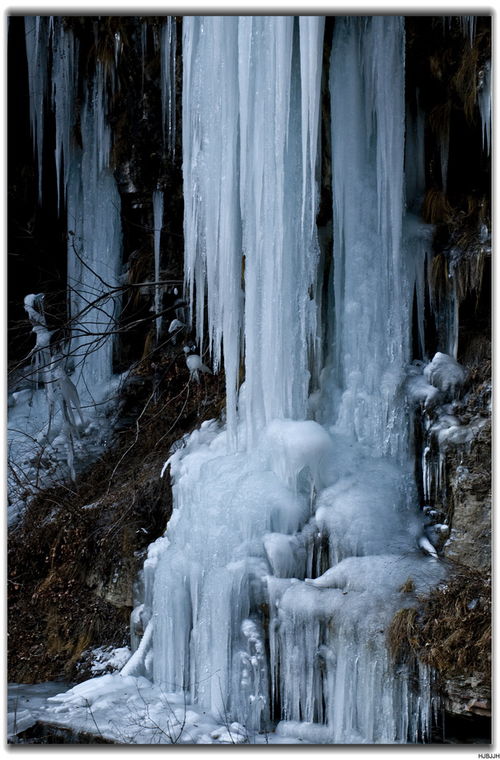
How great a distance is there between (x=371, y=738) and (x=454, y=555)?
3.36 ft

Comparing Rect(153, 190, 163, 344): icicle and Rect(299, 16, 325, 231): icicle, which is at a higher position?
Rect(299, 16, 325, 231): icicle

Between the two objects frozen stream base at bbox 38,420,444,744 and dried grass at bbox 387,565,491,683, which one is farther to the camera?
frozen stream base at bbox 38,420,444,744

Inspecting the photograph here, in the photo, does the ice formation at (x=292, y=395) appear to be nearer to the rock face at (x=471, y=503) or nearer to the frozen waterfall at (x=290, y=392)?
the frozen waterfall at (x=290, y=392)

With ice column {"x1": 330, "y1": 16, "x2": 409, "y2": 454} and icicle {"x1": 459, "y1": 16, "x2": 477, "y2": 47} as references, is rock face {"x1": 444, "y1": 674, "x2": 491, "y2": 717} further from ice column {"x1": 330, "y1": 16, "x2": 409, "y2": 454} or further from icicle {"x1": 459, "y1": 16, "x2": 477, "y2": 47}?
icicle {"x1": 459, "y1": 16, "x2": 477, "y2": 47}

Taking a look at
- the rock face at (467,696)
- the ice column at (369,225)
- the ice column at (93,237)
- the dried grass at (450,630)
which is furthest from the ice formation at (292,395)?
the ice column at (93,237)

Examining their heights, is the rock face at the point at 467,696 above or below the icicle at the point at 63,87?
below

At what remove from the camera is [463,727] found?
382cm

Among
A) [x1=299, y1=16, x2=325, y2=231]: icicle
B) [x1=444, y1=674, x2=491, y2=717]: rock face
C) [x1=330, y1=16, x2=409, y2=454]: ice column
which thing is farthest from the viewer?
[x1=330, y1=16, x2=409, y2=454]: ice column

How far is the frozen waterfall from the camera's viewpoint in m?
4.43

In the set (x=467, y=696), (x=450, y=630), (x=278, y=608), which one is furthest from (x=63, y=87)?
(x=467, y=696)

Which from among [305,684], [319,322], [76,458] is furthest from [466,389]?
[76,458]

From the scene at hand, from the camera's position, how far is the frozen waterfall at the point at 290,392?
14.5 ft

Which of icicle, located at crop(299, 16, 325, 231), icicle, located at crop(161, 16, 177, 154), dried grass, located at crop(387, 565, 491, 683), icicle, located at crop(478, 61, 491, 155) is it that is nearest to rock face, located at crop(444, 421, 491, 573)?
dried grass, located at crop(387, 565, 491, 683)

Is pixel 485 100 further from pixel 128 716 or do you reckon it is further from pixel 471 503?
pixel 128 716
